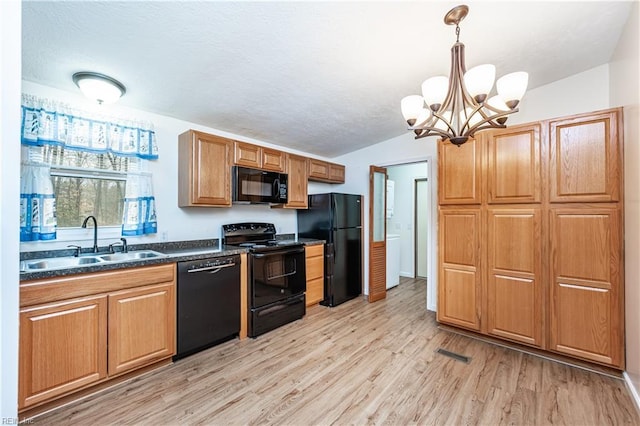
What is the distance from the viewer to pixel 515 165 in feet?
8.62

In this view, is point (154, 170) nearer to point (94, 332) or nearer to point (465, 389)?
point (94, 332)

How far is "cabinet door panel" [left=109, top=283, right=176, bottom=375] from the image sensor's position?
2.04 m

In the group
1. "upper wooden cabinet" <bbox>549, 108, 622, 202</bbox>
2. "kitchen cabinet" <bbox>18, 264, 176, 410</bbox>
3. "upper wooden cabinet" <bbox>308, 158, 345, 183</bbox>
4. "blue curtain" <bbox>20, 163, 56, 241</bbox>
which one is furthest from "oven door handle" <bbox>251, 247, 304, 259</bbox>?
"upper wooden cabinet" <bbox>549, 108, 622, 202</bbox>

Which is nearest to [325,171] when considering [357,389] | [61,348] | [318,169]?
[318,169]

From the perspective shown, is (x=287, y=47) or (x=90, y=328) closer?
(x=90, y=328)

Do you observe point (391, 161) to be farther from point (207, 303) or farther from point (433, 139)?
point (207, 303)

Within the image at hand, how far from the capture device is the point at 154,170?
9.19ft

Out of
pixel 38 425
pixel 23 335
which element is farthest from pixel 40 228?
pixel 38 425

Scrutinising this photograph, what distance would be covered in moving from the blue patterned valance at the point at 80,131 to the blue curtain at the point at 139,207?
0.78ft

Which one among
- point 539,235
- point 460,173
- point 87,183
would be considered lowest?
point 539,235

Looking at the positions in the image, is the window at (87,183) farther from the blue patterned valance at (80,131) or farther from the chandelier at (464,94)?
the chandelier at (464,94)

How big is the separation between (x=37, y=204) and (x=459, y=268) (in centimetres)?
379

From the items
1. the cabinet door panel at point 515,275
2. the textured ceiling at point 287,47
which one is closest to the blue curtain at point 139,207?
the textured ceiling at point 287,47

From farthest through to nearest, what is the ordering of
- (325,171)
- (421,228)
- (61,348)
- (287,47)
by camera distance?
(421,228)
(325,171)
(287,47)
(61,348)
